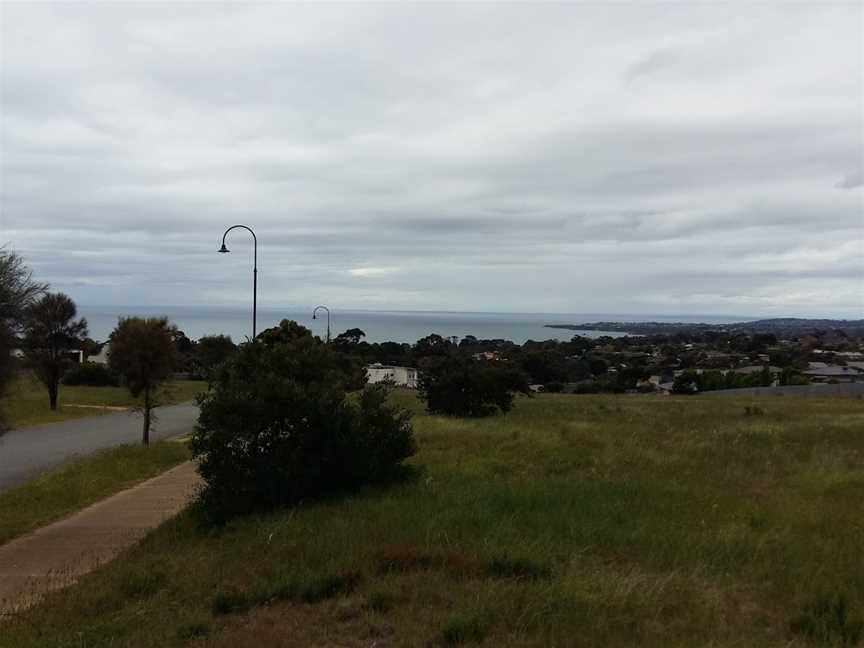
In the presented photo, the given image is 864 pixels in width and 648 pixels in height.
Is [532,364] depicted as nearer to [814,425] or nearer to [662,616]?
[814,425]

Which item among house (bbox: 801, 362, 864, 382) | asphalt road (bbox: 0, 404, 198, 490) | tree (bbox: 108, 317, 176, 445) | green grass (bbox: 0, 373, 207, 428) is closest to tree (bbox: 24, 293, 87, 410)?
green grass (bbox: 0, 373, 207, 428)

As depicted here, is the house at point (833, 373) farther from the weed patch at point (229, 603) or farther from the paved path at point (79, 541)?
the weed patch at point (229, 603)

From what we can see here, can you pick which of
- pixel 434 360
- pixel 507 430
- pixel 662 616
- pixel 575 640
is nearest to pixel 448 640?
pixel 575 640

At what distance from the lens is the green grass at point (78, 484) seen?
11734 millimetres

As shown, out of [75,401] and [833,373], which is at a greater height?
[833,373]

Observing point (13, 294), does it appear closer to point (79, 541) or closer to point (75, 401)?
point (79, 541)

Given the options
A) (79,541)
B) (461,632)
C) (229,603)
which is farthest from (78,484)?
(461,632)

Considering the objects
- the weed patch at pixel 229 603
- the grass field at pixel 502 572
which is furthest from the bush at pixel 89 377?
the weed patch at pixel 229 603

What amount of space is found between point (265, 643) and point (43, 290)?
8.06 metres

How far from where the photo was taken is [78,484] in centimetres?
1428

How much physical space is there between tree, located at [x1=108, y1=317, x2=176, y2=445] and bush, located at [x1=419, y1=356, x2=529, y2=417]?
34.3ft

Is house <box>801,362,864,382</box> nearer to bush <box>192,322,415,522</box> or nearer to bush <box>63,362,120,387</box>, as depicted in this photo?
bush <box>63,362,120,387</box>

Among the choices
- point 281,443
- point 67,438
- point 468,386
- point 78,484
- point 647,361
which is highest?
point 281,443

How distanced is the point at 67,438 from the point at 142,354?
8.64m
